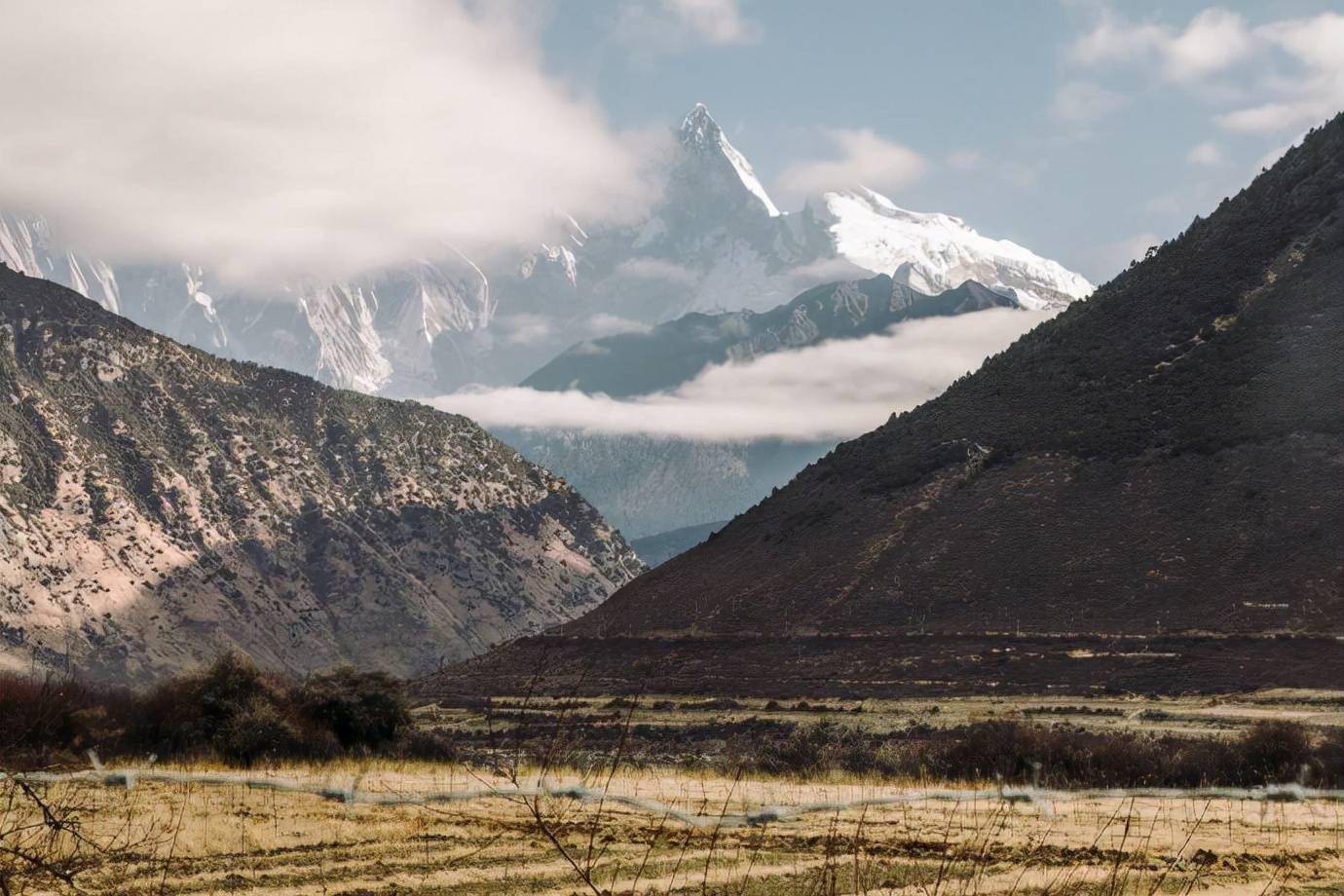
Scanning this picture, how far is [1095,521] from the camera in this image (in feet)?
313

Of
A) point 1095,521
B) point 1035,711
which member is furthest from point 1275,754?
point 1095,521

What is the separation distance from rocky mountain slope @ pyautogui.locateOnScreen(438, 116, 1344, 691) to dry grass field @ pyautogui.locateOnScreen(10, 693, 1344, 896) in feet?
166

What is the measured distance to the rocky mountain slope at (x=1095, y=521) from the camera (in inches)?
3135

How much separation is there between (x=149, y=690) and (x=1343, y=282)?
319ft

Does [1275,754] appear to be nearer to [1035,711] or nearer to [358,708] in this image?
Result: [1035,711]

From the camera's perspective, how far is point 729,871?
54.6 feet

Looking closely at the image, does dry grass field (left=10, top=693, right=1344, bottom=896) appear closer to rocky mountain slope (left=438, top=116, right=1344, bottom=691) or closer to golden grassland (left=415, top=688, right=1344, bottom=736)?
golden grassland (left=415, top=688, right=1344, bottom=736)

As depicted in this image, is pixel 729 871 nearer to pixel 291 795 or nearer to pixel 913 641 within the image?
pixel 291 795

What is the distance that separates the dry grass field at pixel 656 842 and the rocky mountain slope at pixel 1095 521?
5073cm

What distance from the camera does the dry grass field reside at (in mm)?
15734

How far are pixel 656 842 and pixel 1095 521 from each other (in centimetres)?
8291

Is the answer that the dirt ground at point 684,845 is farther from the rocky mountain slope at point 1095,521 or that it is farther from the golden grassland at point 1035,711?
the rocky mountain slope at point 1095,521

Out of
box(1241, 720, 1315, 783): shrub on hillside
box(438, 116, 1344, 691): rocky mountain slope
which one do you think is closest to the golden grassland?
box(438, 116, 1344, 691): rocky mountain slope

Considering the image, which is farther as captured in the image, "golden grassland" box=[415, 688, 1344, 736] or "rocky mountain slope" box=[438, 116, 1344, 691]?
"rocky mountain slope" box=[438, 116, 1344, 691]
